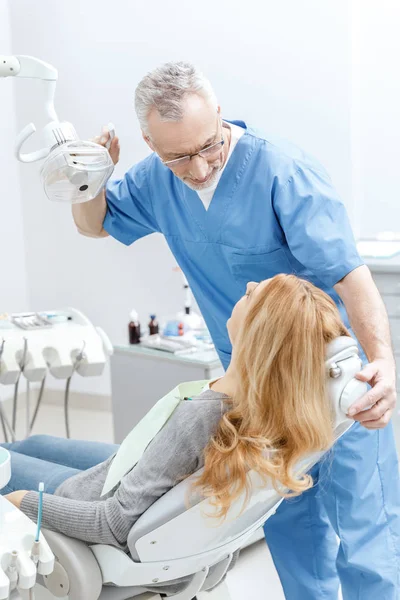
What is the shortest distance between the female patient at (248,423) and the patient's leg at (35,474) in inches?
7.5

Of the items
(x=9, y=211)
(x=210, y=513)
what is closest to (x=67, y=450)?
(x=210, y=513)

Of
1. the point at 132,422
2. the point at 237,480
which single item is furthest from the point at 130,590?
the point at 132,422

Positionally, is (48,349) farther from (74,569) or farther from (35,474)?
(74,569)

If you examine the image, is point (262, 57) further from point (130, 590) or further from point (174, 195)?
point (130, 590)

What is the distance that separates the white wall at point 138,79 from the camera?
3.10m

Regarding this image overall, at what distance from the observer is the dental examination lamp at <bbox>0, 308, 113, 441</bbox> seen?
216 cm

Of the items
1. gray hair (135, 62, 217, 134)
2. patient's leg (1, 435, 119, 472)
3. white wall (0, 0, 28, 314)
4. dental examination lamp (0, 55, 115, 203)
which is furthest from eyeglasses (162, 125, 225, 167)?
white wall (0, 0, 28, 314)

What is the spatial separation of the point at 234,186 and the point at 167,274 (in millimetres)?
1930

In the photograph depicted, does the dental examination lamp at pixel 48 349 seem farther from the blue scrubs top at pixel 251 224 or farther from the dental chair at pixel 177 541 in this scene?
the dental chair at pixel 177 541

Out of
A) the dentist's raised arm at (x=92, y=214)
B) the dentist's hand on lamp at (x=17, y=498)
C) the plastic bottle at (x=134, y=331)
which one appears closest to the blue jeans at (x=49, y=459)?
the dentist's hand on lamp at (x=17, y=498)

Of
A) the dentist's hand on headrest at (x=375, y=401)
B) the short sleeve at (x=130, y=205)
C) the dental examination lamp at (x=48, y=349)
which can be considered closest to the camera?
the dentist's hand on headrest at (x=375, y=401)

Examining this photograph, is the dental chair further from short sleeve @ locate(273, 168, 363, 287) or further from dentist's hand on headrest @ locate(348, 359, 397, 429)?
short sleeve @ locate(273, 168, 363, 287)

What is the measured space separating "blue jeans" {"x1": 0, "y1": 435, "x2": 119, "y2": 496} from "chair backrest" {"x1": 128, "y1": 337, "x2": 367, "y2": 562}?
39cm

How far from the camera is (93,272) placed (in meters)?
3.80
